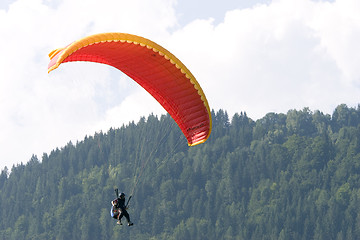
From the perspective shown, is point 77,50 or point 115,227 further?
point 115,227

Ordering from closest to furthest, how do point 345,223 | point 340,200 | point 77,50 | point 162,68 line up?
point 77,50 → point 162,68 → point 345,223 → point 340,200

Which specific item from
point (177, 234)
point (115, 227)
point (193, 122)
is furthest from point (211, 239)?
point (193, 122)

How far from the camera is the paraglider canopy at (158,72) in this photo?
117 feet

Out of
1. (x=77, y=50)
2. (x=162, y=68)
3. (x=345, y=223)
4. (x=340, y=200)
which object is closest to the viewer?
A: (x=77, y=50)

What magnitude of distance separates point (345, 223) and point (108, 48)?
151834 millimetres

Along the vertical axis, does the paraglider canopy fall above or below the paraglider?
above

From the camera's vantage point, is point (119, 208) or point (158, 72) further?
point (158, 72)

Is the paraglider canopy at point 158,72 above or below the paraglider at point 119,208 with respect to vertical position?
above

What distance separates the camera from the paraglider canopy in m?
35.7

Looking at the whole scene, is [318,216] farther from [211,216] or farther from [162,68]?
[162,68]

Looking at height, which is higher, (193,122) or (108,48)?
(108,48)

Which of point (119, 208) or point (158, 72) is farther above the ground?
point (158, 72)

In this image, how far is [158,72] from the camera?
38.2m

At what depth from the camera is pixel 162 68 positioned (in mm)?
37812
